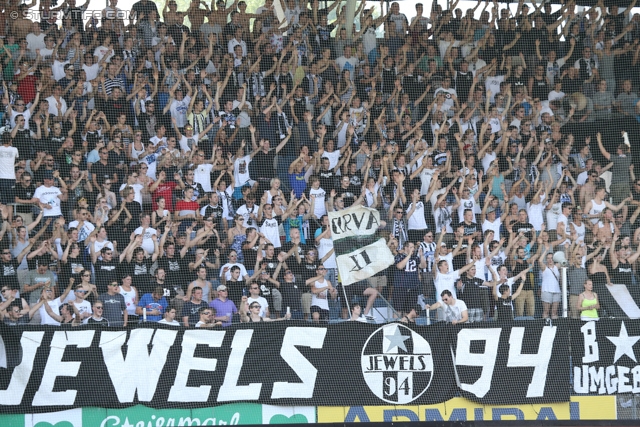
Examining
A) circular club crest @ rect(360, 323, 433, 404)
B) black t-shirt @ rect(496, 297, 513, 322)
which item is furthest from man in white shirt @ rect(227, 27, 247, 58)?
black t-shirt @ rect(496, 297, 513, 322)

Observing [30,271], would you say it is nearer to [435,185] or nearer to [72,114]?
[72,114]

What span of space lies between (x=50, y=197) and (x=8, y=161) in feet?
2.76

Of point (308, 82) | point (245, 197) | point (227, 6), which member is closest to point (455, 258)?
point (245, 197)

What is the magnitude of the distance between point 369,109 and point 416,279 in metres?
3.86

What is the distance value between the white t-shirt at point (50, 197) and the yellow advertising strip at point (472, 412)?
15.8 feet

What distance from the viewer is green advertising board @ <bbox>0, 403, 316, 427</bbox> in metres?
11.7

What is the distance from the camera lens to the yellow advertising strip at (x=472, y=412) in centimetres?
1240

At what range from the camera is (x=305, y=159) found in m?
15.1

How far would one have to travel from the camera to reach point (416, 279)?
1353 cm

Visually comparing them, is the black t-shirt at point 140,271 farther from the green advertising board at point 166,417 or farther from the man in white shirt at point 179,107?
the man in white shirt at point 179,107

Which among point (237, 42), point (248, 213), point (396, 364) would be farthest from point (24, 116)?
point (396, 364)

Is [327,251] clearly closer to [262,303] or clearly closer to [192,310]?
[262,303]

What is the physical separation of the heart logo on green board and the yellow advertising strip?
0.75ft

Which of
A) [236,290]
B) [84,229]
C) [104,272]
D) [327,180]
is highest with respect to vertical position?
[327,180]
